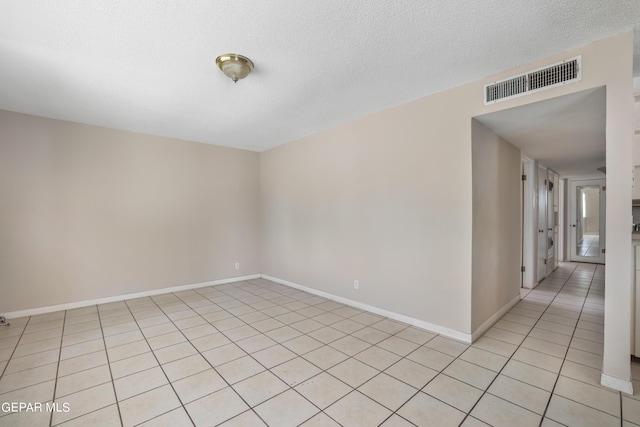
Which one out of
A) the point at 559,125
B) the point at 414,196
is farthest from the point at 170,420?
the point at 559,125

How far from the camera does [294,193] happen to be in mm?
4805

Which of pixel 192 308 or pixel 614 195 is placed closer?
pixel 614 195

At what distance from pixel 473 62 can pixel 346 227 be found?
2.34 m

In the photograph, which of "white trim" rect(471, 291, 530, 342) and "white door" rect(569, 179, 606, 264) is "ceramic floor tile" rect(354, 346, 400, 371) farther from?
"white door" rect(569, 179, 606, 264)

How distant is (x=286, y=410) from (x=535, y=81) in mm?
3130

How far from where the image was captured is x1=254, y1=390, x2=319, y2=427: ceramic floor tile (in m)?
1.68

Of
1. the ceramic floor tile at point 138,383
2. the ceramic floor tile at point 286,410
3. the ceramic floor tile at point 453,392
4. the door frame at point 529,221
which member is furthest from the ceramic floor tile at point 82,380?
the door frame at point 529,221

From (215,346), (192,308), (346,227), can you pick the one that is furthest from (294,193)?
(215,346)

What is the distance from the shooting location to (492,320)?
313cm

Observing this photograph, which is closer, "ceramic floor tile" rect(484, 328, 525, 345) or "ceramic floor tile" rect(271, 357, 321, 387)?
"ceramic floor tile" rect(271, 357, 321, 387)

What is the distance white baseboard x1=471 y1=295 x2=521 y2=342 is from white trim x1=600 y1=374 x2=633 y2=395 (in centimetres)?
90

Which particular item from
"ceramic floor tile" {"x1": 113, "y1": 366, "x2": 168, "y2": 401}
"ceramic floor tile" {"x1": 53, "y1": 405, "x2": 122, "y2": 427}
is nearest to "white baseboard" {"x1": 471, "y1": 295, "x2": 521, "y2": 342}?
"ceramic floor tile" {"x1": 113, "y1": 366, "x2": 168, "y2": 401}

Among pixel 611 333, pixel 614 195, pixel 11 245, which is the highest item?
pixel 614 195

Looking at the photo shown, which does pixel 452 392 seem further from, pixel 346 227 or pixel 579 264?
pixel 579 264
